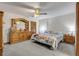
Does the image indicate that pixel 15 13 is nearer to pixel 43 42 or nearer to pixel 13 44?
pixel 13 44

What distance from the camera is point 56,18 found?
203 cm

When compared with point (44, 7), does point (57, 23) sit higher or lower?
lower

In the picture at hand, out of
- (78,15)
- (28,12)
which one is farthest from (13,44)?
(78,15)

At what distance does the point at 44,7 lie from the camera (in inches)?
76.4

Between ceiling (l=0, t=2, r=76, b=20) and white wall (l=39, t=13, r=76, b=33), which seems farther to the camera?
white wall (l=39, t=13, r=76, b=33)

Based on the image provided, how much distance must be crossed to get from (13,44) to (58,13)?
1.35 meters

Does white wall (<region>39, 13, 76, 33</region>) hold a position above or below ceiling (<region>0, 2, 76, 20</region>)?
below

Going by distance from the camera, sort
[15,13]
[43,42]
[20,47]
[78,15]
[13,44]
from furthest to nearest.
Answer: [43,42] → [20,47] → [13,44] → [15,13] → [78,15]

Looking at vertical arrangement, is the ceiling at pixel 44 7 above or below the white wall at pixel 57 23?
above

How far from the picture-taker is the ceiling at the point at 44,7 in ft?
5.24

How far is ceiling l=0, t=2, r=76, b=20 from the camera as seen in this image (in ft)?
5.24

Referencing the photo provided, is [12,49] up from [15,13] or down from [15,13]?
down

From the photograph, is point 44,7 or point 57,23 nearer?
point 44,7

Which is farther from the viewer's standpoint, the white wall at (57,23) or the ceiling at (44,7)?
the white wall at (57,23)
